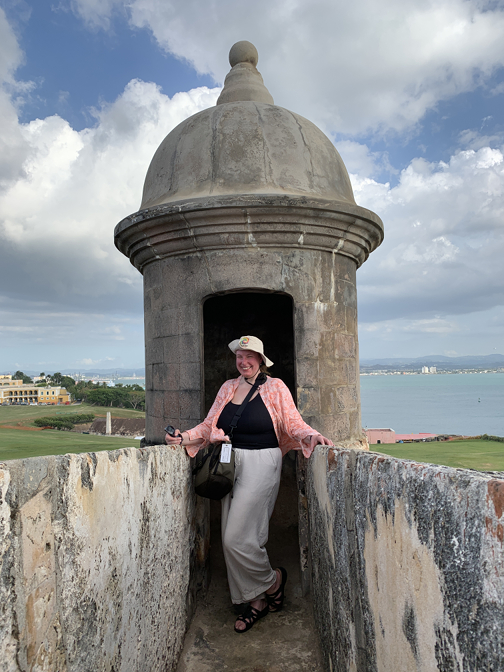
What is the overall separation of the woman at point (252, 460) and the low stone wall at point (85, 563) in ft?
2.02

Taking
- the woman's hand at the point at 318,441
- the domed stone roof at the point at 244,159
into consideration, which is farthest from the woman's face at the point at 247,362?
the domed stone roof at the point at 244,159

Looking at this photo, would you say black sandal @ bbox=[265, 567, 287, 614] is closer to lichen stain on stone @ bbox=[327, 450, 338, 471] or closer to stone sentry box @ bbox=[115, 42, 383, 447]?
stone sentry box @ bbox=[115, 42, 383, 447]

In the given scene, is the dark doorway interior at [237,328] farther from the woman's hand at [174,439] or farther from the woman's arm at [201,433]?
the woman's hand at [174,439]

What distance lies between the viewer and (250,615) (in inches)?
118

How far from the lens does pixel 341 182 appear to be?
4.53 metres

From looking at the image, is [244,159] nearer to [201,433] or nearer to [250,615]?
[201,433]

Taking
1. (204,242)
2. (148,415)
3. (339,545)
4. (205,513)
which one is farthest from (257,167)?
(339,545)

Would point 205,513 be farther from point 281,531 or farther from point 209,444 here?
point 281,531

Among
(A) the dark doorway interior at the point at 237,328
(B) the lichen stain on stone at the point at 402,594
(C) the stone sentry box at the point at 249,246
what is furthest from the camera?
(A) the dark doorway interior at the point at 237,328

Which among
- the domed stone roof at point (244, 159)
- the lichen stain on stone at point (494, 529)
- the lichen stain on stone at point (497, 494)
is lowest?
the lichen stain on stone at point (494, 529)

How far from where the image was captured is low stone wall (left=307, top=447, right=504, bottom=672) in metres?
0.96

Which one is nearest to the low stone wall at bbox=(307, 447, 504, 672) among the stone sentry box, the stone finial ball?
the stone sentry box

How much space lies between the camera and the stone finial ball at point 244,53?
5.23 m

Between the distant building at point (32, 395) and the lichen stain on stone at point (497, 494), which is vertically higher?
the lichen stain on stone at point (497, 494)
